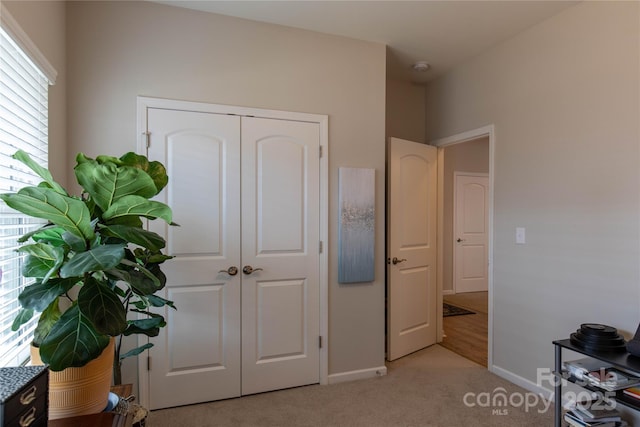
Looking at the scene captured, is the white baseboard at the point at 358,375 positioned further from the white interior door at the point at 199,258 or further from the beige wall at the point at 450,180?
the beige wall at the point at 450,180

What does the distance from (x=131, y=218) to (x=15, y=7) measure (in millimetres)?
1086

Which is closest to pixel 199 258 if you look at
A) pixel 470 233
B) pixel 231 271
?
pixel 231 271

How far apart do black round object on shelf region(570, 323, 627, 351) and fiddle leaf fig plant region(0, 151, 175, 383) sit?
223cm

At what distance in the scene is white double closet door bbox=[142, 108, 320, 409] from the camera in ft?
7.89

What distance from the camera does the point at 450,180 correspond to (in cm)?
583

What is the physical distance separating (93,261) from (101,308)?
0.20 meters

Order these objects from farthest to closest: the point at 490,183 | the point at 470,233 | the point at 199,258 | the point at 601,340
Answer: the point at 470,233, the point at 490,183, the point at 199,258, the point at 601,340

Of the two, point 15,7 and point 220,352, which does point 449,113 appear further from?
point 15,7

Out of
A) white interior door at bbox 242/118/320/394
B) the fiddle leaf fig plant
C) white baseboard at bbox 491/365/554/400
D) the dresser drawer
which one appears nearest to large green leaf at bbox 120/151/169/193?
the fiddle leaf fig plant

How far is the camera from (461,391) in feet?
8.64

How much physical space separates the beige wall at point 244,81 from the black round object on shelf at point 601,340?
4.56 feet

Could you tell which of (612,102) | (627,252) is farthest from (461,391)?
(612,102)

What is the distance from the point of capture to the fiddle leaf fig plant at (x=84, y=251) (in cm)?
103

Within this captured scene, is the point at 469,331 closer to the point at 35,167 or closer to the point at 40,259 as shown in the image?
the point at 40,259
